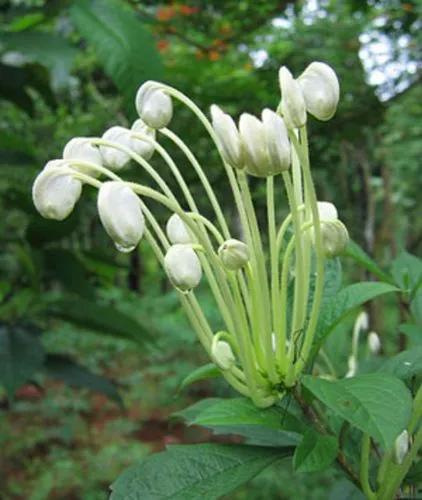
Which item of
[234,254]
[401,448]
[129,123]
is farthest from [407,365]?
[129,123]

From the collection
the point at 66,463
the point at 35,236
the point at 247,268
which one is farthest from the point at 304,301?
the point at 66,463

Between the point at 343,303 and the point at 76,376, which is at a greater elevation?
the point at 343,303

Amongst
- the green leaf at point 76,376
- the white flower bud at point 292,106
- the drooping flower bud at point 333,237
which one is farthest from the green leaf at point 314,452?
the green leaf at point 76,376

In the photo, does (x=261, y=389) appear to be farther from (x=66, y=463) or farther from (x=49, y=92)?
(x=66, y=463)

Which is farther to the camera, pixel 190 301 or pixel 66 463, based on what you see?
pixel 66 463

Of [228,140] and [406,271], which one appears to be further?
[406,271]

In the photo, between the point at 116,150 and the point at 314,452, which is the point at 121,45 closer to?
the point at 116,150
